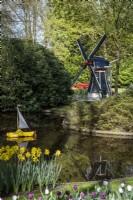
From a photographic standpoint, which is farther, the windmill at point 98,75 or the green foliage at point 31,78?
the windmill at point 98,75

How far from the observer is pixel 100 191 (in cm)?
434

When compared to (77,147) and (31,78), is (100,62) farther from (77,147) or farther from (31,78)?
(77,147)

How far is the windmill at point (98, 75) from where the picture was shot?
2418cm

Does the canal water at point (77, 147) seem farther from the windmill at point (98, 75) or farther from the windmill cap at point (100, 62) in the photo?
the windmill cap at point (100, 62)

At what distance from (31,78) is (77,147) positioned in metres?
8.15

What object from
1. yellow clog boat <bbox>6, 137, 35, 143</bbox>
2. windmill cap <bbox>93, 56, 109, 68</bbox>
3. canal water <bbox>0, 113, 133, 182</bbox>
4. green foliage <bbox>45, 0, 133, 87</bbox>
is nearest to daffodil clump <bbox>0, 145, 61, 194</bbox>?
canal water <bbox>0, 113, 133, 182</bbox>

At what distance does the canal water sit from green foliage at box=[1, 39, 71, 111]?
1199 mm

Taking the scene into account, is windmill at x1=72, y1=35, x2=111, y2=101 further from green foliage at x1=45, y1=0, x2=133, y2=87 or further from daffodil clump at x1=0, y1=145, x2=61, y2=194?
daffodil clump at x1=0, y1=145, x2=61, y2=194

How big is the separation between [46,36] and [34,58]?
22.5ft

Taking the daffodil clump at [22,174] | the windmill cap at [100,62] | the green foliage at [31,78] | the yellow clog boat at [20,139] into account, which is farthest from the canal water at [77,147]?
the windmill cap at [100,62]

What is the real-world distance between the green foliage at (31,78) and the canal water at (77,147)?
120cm

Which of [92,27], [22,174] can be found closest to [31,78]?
[92,27]

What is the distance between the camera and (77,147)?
13.3 metres

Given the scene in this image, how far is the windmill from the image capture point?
79.3ft
